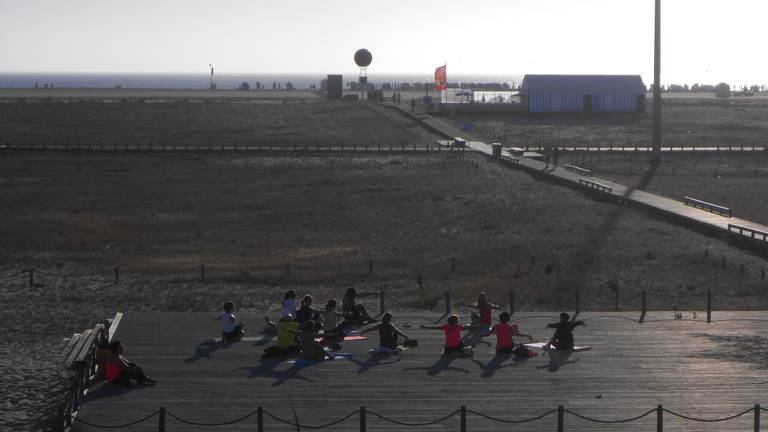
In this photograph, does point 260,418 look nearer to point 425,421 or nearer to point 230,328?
point 425,421

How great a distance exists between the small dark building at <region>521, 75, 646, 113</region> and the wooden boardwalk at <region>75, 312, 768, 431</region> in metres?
84.6

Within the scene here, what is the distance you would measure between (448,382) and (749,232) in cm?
2116

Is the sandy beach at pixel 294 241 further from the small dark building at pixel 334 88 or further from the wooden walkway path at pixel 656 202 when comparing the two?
the small dark building at pixel 334 88

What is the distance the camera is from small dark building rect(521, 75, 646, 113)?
105 meters

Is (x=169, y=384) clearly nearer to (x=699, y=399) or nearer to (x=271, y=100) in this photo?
(x=699, y=399)

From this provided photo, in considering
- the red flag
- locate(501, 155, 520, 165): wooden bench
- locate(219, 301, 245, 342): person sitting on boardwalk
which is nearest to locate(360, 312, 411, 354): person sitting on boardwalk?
locate(219, 301, 245, 342): person sitting on boardwalk

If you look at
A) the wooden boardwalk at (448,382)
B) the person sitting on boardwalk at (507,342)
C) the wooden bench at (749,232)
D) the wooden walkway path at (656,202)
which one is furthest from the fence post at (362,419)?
the wooden bench at (749,232)

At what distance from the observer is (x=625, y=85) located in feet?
347

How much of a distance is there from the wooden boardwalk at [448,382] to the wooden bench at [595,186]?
25679 mm

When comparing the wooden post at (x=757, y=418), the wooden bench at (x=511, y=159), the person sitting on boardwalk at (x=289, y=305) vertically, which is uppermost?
the wooden bench at (x=511, y=159)

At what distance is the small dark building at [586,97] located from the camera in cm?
10488

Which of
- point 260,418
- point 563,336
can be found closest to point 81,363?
point 260,418

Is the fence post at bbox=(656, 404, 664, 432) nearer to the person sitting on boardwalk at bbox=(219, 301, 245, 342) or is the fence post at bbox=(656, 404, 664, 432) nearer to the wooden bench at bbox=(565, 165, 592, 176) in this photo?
the person sitting on boardwalk at bbox=(219, 301, 245, 342)

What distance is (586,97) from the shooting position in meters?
105
